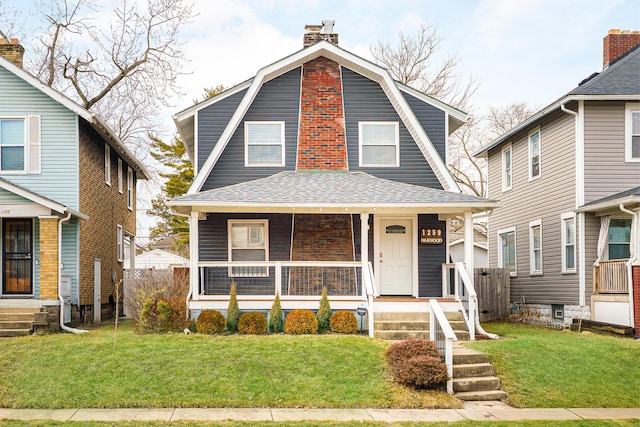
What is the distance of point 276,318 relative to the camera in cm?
1469

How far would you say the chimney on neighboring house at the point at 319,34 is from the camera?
1925 cm

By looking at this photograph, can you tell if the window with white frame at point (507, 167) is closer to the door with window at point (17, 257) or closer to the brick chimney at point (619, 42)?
the brick chimney at point (619, 42)

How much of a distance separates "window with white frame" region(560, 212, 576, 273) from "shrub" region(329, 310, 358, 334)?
7113mm

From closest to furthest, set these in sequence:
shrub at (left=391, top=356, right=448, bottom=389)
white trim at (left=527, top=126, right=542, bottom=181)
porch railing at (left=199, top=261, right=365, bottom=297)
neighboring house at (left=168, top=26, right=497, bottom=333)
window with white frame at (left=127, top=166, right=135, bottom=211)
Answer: shrub at (left=391, top=356, right=448, bottom=389)
porch railing at (left=199, top=261, right=365, bottom=297)
neighboring house at (left=168, top=26, right=497, bottom=333)
white trim at (left=527, top=126, right=542, bottom=181)
window with white frame at (left=127, top=166, right=135, bottom=211)

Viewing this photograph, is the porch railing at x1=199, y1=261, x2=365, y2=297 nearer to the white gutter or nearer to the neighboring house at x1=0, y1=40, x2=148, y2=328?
the neighboring house at x1=0, y1=40, x2=148, y2=328

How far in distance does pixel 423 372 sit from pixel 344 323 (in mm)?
4136

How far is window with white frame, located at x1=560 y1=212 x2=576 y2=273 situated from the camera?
18.0 m

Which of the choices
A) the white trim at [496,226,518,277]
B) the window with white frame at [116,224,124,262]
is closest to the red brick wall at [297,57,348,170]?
the white trim at [496,226,518,277]

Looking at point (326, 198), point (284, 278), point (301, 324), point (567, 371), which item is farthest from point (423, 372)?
point (284, 278)

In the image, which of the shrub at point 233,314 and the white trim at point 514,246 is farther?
the white trim at point 514,246

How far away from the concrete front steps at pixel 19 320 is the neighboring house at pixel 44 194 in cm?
15

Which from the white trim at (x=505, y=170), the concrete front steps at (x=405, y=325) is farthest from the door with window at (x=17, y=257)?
the white trim at (x=505, y=170)

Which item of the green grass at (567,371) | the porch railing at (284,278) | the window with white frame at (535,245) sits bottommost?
the green grass at (567,371)

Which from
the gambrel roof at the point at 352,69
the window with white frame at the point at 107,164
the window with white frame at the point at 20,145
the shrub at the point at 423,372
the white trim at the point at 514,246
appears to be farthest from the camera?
the white trim at the point at 514,246
